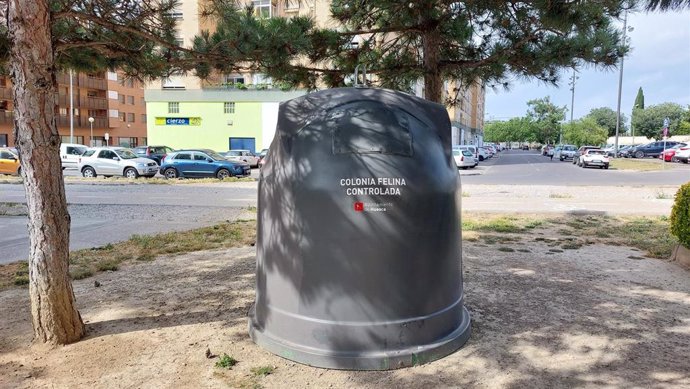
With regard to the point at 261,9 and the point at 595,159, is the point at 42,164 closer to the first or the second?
the point at 261,9

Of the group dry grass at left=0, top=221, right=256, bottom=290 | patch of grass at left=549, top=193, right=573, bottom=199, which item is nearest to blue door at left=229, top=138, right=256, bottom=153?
patch of grass at left=549, top=193, right=573, bottom=199

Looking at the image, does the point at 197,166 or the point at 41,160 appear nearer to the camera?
the point at 41,160

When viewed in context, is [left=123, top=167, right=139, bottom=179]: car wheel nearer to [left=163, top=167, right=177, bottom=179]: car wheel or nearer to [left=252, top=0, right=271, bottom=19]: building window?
[left=163, top=167, right=177, bottom=179]: car wheel

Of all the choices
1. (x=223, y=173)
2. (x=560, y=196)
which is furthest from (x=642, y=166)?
(x=223, y=173)

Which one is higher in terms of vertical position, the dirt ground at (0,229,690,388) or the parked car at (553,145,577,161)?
the parked car at (553,145,577,161)

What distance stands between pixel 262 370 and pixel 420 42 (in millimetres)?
6365

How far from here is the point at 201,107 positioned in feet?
131

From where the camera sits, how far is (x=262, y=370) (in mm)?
3674

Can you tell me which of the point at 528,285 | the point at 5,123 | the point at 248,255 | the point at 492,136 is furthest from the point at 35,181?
the point at 492,136

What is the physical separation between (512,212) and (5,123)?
50.2 m

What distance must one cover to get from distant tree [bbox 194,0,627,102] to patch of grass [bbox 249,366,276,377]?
147 inches

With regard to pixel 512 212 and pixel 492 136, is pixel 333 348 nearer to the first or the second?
pixel 512 212

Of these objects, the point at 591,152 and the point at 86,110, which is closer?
the point at 591,152

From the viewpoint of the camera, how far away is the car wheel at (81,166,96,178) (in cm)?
2498
